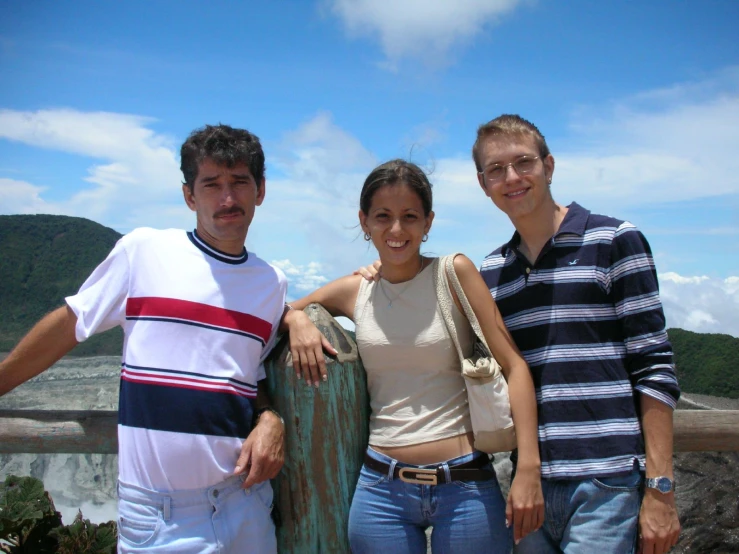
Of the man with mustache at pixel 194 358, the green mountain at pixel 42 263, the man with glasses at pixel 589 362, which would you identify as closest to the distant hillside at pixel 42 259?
the green mountain at pixel 42 263

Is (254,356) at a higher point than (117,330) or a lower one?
lower

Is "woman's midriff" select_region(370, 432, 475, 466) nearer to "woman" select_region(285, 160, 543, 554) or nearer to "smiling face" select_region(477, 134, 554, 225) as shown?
"woman" select_region(285, 160, 543, 554)

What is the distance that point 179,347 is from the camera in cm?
211

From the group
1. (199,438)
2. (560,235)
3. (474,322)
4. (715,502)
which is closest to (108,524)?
(199,438)

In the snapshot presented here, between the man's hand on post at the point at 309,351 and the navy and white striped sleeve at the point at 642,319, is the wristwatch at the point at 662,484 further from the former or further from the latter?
the man's hand on post at the point at 309,351

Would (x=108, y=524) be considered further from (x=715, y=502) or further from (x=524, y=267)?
(x=715, y=502)

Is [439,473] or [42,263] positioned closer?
[439,473]

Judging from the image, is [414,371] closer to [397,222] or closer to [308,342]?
[308,342]

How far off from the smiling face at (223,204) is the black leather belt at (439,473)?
42.7 inches

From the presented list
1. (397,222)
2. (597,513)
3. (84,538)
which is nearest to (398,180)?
(397,222)

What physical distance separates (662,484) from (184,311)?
181 centimetres

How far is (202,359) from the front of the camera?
2113 mm

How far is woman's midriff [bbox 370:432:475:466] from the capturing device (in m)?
2.14

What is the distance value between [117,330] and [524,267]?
30.8 feet
